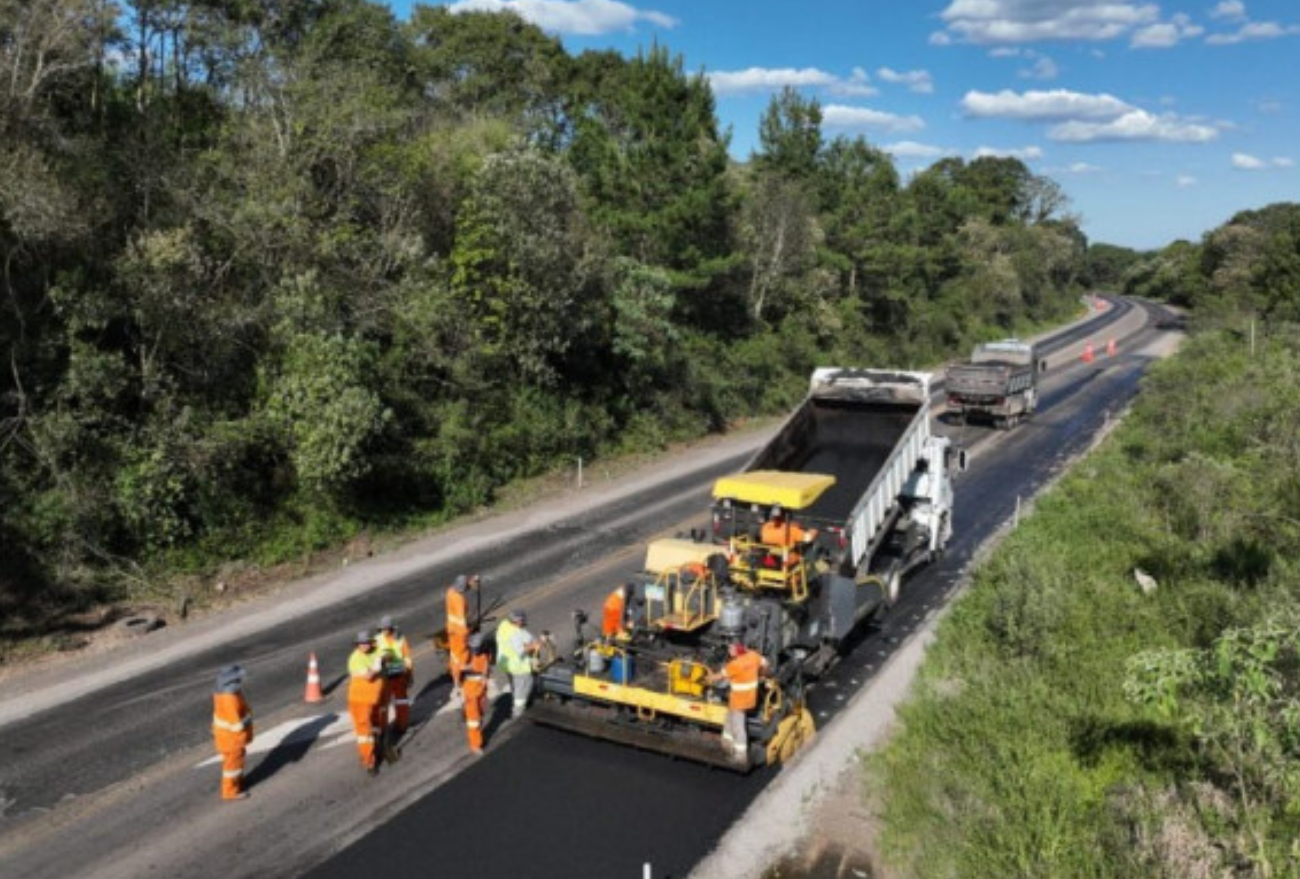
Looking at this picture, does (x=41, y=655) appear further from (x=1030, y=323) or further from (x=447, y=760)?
(x=1030, y=323)

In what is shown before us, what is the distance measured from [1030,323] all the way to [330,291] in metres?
62.2

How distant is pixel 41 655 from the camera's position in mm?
13398

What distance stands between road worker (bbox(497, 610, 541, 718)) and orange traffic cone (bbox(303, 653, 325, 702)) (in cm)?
265

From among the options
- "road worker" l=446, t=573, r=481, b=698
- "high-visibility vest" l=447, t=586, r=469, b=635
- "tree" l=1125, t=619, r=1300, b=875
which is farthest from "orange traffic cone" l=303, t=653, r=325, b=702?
"tree" l=1125, t=619, r=1300, b=875

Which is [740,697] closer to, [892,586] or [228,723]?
[228,723]

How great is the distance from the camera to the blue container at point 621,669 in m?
10.3

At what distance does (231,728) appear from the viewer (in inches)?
362

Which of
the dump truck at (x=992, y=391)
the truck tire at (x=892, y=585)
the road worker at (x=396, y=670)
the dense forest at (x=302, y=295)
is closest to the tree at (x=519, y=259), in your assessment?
the dense forest at (x=302, y=295)

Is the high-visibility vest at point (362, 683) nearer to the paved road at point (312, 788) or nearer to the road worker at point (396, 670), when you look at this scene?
the road worker at point (396, 670)

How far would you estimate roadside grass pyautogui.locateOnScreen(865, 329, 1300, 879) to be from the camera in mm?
7695

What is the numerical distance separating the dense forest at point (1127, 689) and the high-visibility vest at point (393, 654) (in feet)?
16.9

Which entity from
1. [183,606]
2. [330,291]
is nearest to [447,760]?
[183,606]

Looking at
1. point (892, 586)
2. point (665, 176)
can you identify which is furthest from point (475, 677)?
point (665, 176)

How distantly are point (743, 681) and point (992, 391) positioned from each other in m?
24.2
